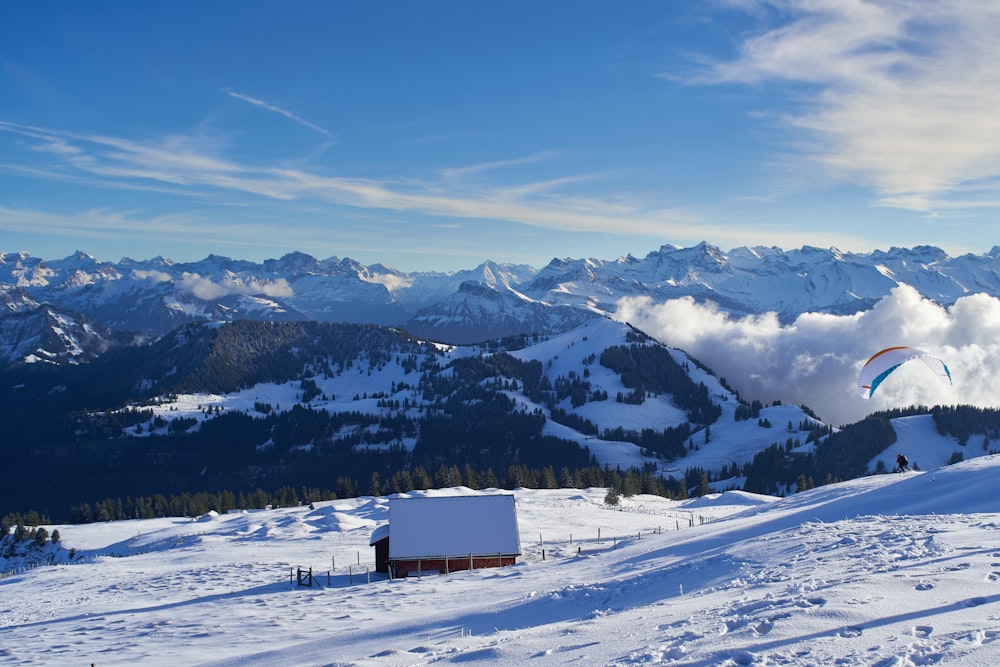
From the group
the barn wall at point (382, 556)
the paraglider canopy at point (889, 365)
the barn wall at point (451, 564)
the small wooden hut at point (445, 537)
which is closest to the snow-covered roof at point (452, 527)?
the small wooden hut at point (445, 537)

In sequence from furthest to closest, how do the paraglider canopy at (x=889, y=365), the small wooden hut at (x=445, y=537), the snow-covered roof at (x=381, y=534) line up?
the snow-covered roof at (x=381, y=534), the small wooden hut at (x=445, y=537), the paraglider canopy at (x=889, y=365)

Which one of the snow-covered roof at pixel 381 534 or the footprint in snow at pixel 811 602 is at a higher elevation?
the footprint in snow at pixel 811 602

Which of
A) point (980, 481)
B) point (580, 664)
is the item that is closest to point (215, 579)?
point (580, 664)

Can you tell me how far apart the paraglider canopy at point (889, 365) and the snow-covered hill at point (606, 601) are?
6.24m

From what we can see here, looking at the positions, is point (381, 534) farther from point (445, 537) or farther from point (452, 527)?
point (452, 527)

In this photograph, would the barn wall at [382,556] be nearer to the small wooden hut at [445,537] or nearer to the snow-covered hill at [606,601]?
the small wooden hut at [445,537]

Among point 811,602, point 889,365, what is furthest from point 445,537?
point 811,602

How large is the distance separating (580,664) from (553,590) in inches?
688

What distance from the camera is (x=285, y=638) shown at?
1224 inches

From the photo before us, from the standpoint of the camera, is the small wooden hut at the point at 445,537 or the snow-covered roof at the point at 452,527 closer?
the small wooden hut at the point at 445,537

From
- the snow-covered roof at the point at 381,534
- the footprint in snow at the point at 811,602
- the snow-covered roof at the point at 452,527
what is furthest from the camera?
the snow-covered roof at the point at 381,534

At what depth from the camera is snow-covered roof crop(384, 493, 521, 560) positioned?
53.0 meters

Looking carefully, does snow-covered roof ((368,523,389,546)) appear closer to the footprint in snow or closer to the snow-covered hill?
the snow-covered hill

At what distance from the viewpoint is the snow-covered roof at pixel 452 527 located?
174ft
